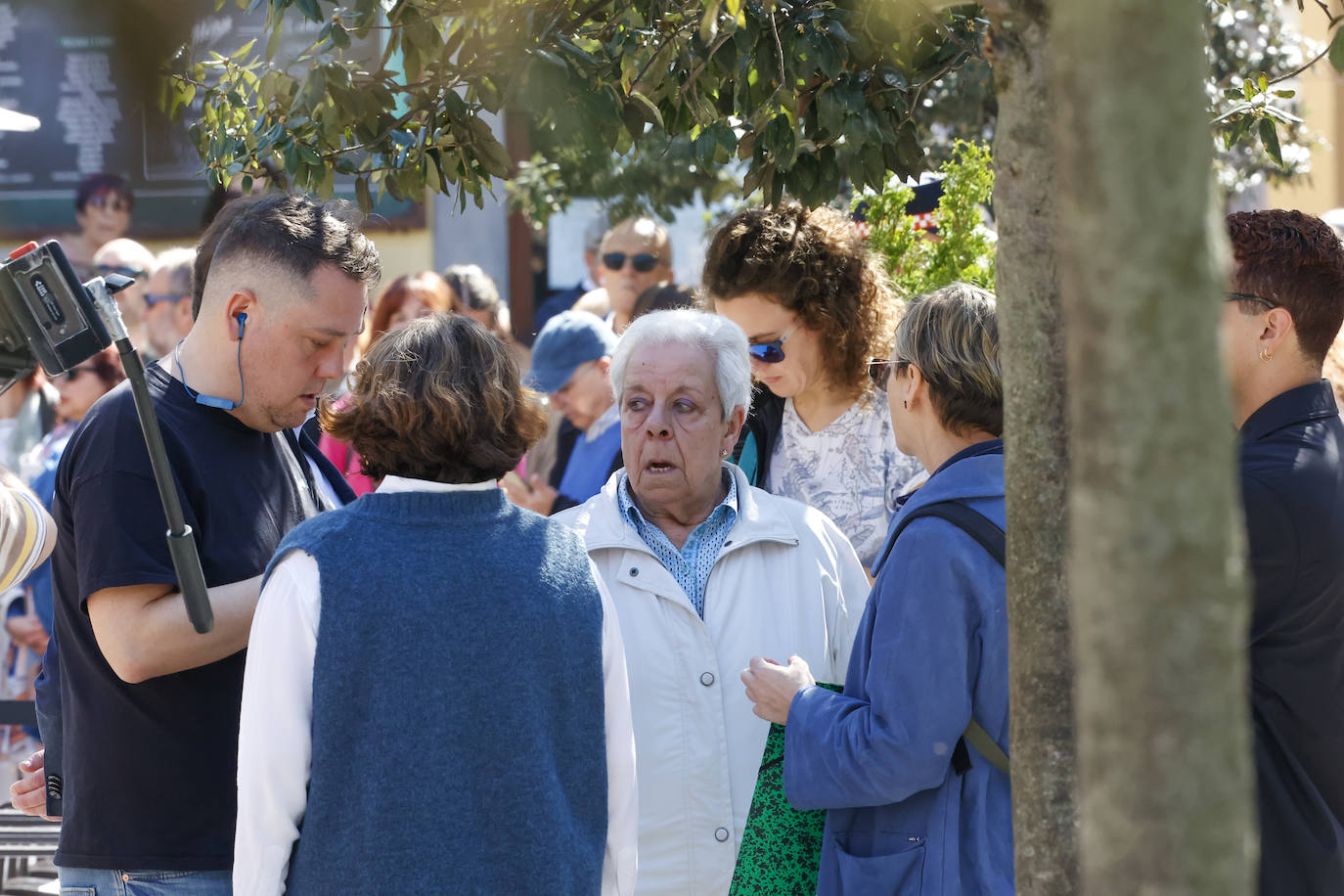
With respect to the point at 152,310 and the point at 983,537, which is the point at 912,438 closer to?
the point at 983,537

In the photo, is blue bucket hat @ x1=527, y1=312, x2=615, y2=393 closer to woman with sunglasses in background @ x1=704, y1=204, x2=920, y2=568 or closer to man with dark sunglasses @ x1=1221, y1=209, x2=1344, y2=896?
woman with sunglasses in background @ x1=704, y1=204, x2=920, y2=568

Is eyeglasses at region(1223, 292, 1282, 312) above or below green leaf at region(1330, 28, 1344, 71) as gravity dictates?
below

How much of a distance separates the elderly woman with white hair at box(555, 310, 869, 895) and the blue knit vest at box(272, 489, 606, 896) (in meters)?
0.54

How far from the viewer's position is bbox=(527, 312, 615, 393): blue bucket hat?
16.7 feet

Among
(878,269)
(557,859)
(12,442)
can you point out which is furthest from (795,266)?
(12,442)

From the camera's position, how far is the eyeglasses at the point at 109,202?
355 inches

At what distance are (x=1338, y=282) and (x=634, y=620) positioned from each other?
4.99 ft

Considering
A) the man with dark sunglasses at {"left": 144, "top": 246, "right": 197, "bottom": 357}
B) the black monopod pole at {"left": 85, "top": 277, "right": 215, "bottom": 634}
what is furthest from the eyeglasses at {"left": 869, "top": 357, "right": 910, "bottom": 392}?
the man with dark sunglasses at {"left": 144, "top": 246, "right": 197, "bottom": 357}

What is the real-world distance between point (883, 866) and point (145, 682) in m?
1.30

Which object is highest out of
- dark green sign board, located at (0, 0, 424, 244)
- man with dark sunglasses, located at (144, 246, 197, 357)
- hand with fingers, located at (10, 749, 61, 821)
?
dark green sign board, located at (0, 0, 424, 244)

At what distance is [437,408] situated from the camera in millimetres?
2096

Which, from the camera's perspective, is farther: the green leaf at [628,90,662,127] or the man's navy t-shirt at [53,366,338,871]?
the green leaf at [628,90,662,127]

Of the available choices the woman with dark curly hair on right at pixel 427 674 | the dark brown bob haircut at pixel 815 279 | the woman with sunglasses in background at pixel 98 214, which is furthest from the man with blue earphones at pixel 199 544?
the woman with sunglasses in background at pixel 98 214

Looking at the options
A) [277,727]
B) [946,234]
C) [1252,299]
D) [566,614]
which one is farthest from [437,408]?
[946,234]
